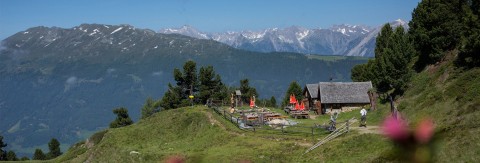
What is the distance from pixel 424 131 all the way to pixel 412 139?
0.08m

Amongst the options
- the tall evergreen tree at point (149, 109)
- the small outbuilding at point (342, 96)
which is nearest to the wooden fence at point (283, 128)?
the small outbuilding at point (342, 96)

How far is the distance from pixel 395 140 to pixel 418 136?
0.27 feet

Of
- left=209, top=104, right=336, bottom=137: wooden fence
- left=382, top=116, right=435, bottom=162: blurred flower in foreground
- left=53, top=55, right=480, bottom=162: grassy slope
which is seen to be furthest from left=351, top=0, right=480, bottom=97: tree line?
left=382, top=116, right=435, bottom=162: blurred flower in foreground

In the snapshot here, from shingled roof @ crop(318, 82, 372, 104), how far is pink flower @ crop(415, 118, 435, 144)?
65.9m

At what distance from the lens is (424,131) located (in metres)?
1.74

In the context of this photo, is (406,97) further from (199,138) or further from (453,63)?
(199,138)

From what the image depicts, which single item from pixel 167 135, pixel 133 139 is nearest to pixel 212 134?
pixel 167 135

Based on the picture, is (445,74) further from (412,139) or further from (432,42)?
(412,139)

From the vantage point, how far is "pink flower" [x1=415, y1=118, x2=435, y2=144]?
1.74 metres

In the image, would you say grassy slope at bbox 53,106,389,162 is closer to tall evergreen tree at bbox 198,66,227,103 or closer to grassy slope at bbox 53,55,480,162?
grassy slope at bbox 53,55,480,162

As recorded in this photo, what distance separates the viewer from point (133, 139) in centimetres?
5809

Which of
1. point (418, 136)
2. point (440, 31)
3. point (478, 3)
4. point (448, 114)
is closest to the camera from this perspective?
point (418, 136)

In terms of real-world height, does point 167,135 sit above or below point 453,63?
below

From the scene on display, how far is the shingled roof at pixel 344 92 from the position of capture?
67188mm
